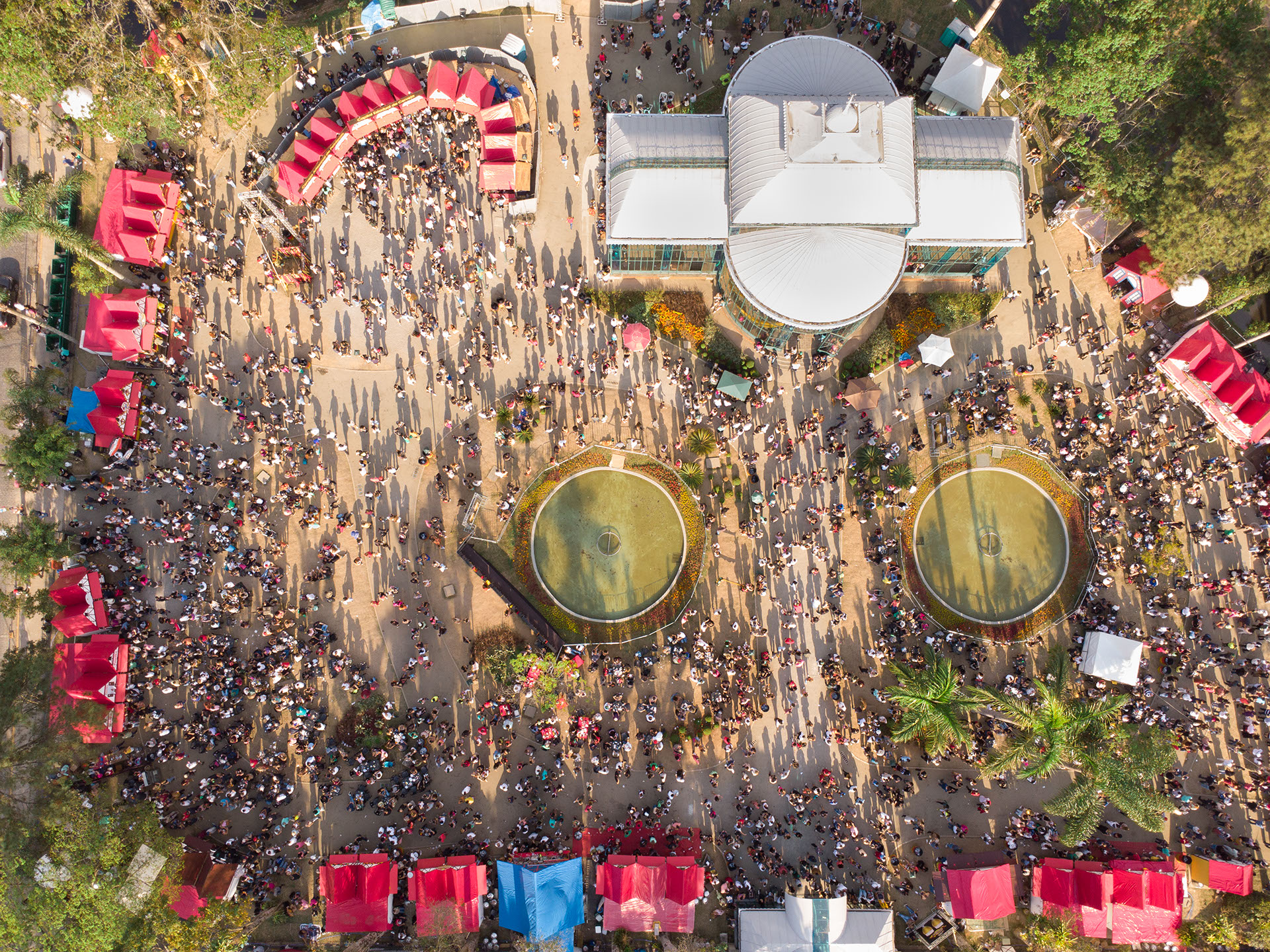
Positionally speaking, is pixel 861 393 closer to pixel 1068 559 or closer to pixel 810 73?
pixel 1068 559

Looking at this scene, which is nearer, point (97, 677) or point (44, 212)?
point (97, 677)

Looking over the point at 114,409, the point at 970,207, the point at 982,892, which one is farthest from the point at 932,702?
the point at 114,409

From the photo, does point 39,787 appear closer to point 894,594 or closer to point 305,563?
point 305,563

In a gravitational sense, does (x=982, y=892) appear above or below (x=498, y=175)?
below

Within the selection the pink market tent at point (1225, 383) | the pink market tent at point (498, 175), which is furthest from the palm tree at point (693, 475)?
the pink market tent at point (1225, 383)

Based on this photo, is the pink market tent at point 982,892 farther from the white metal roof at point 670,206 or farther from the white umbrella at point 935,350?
the white metal roof at point 670,206

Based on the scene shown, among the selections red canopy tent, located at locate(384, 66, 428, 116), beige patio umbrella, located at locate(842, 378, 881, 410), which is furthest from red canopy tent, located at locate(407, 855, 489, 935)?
red canopy tent, located at locate(384, 66, 428, 116)
